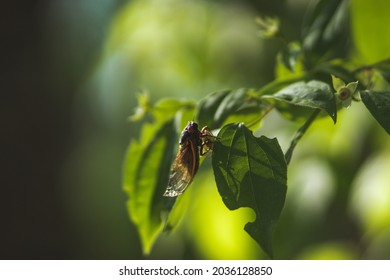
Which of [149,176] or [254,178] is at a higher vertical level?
[254,178]

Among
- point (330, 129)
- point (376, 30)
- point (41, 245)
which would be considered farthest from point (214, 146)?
point (41, 245)

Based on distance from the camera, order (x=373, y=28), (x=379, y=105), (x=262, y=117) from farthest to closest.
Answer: (x=373, y=28), (x=262, y=117), (x=379, y=105)

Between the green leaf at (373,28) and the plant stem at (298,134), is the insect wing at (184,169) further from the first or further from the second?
the green leaf at (373,28)

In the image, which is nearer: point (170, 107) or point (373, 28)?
point (170, 107)

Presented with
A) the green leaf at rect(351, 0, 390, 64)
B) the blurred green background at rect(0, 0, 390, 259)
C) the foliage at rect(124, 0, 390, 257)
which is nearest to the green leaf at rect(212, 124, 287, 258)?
the foliage at rect(124, 0, 390, 257)

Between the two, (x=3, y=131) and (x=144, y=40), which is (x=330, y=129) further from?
(x=3, y=131)

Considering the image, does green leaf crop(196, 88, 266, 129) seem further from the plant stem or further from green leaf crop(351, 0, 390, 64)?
green leaf crop(351, 0, 390, 64)

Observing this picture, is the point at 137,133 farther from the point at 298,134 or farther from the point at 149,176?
the point at 298,134

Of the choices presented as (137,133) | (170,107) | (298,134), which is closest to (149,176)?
(170,107)
